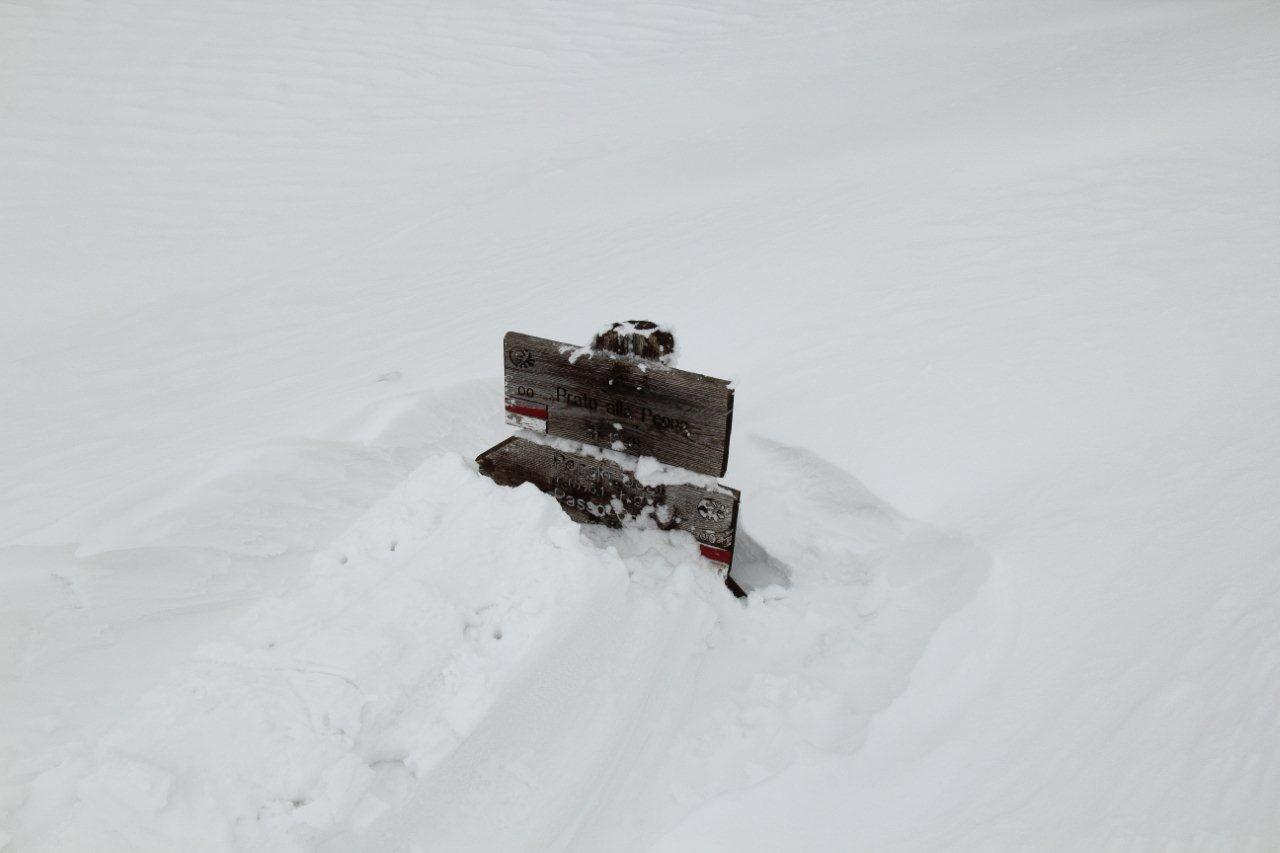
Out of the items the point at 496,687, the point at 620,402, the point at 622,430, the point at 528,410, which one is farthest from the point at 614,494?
the point at 496,687

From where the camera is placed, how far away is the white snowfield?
1.90m

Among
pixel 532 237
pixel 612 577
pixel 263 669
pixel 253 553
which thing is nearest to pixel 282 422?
pixel 253 553

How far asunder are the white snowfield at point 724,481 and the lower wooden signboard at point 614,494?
0.09 meters

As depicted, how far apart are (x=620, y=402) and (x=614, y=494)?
0.35m

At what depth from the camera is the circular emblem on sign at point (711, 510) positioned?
2770mm

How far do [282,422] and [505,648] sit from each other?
2130mm

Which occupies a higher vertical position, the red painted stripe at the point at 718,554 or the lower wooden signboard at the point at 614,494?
the lower wooden signboard at the point at 614,494

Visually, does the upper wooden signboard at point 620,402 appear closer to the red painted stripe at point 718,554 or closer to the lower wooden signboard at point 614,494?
the lower wooden signboard at point 614,494

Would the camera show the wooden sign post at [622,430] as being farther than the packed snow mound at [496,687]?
Yes

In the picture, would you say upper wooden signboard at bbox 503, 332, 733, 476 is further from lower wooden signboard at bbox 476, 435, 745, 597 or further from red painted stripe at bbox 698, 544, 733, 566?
red painted stripe at bbox 698, 544, 733, 566

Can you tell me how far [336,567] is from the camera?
246 centimetres

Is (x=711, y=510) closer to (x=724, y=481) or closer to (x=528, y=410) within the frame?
(x=724, y=481)

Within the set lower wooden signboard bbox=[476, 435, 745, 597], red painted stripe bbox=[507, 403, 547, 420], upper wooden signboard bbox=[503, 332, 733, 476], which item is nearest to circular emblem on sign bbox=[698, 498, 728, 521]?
lower wooden signboard bbox=[476, 435, 745, 597]

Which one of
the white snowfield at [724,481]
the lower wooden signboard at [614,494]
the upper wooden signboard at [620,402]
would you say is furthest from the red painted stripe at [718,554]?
the upper wooden signboard at [620,402]
